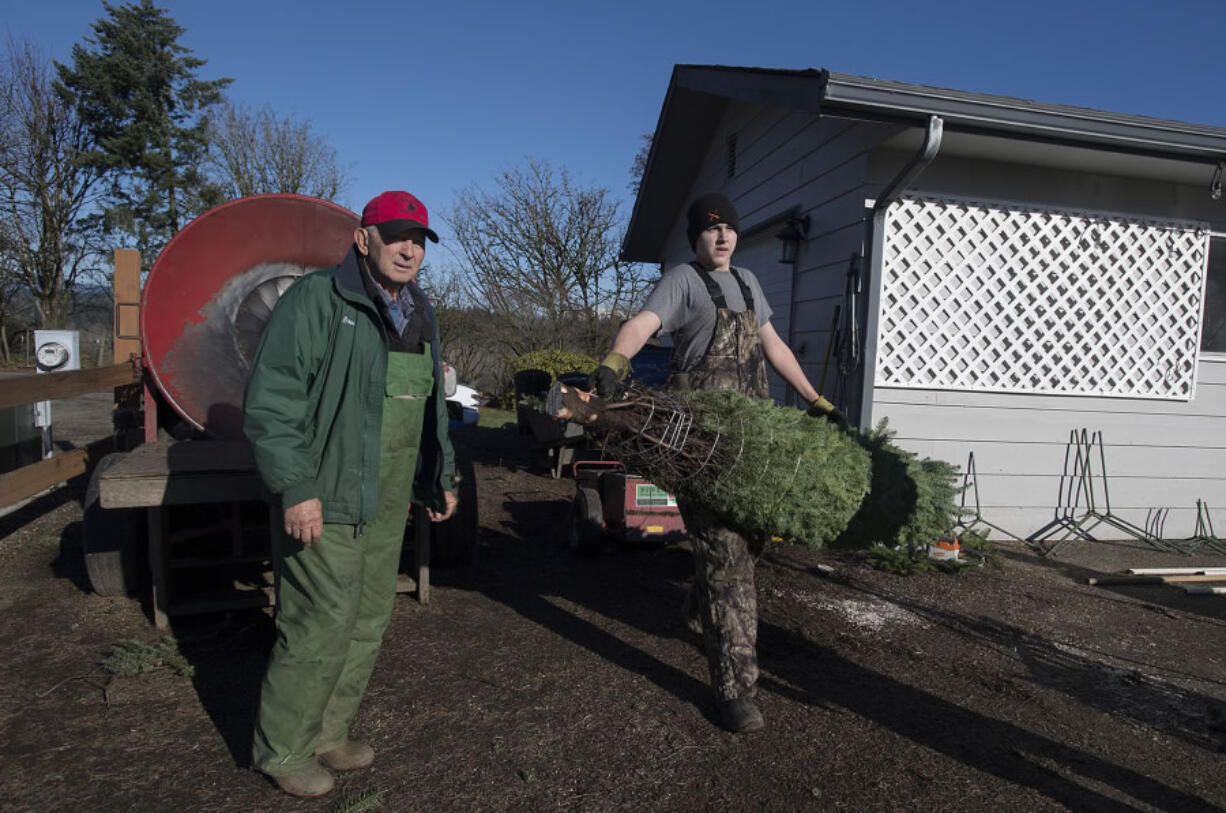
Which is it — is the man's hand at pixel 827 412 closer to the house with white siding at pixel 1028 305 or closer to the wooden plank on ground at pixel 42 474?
the house with white siding at pixel 1028 305

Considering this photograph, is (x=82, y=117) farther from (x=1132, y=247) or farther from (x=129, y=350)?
(x=1132, y=247)

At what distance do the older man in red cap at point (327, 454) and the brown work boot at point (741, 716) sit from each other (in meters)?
1.38

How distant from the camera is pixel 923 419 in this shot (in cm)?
601

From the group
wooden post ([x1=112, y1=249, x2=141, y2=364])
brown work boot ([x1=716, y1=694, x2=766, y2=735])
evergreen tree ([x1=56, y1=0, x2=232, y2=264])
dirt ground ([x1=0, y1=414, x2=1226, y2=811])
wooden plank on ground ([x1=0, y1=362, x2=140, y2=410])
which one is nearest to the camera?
dirt ground ([x1=0, y1=414, x2=1226, y2=811])

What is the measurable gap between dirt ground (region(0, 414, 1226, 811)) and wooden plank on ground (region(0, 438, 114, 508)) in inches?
20.6

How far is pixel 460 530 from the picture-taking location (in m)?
4.83

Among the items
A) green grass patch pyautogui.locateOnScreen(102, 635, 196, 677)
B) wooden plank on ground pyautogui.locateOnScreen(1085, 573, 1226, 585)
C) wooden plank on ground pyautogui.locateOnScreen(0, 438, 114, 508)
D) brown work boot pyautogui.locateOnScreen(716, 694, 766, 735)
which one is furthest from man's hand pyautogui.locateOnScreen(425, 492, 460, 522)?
wooden plank on ground pyautogui.locateOnScreen(1085, 573, 1226, 585)

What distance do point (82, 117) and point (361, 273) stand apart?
92.7ft

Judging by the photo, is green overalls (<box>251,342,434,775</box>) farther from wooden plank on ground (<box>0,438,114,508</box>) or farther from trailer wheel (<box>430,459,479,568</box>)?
wooden plank on ground (<box>0,438,114,508</box>)

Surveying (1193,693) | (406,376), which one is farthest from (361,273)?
(1193,693)

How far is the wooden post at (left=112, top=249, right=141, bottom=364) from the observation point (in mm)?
4793

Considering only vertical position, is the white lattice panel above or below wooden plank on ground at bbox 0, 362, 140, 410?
above

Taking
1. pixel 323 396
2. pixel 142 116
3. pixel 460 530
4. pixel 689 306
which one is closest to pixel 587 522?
pixel 460 530

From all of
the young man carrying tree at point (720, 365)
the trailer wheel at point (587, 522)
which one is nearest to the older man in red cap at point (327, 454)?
the young man carrying tree at point (720, 365)
